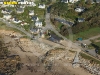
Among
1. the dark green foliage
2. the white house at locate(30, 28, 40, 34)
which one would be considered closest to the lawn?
the white house at locate(30, 28, 40, 34)

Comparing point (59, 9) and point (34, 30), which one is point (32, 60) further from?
point (59, 9)

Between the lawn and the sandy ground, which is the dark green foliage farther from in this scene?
the sandy ground

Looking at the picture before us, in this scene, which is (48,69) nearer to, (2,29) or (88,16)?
(2,29)

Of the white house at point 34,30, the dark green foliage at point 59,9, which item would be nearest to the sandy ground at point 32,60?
the white house at point 34,30

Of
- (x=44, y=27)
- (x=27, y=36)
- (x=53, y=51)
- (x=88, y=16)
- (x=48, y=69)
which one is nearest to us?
(x=48, y=69)

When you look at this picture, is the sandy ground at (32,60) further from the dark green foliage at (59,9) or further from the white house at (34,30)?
the dark green foliage at (59,9)

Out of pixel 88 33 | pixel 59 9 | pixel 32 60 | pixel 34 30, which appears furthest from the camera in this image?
pixel 59 9

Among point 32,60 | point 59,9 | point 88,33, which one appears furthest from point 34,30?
point 88,33

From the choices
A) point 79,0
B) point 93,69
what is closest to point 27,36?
point 93,69
